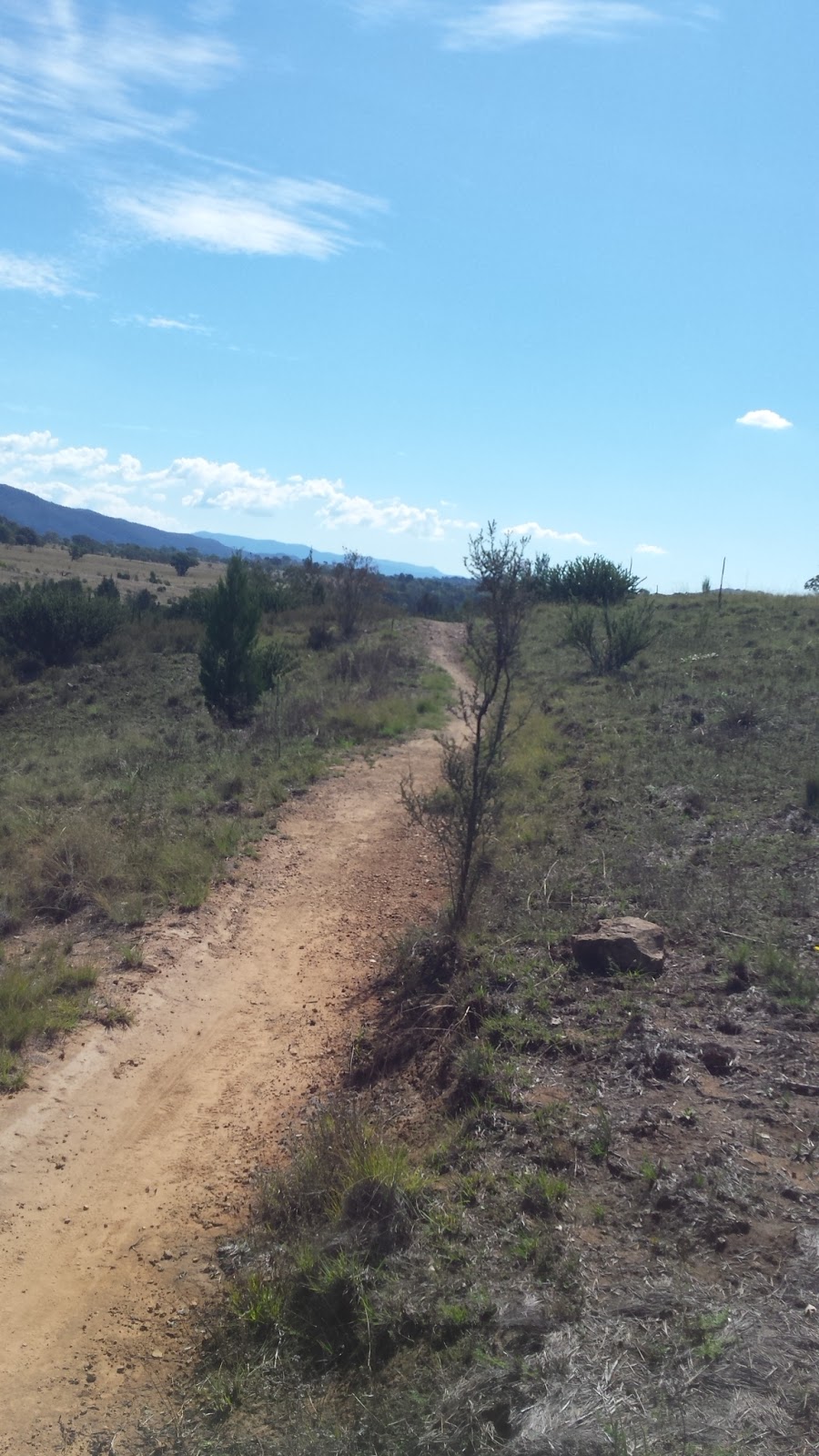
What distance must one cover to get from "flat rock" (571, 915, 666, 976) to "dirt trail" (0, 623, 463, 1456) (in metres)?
1.63

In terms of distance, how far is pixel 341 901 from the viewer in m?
8.83

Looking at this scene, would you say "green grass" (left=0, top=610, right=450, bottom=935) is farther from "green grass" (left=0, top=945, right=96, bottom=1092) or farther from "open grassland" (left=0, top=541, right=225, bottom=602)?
"open grassland" (left=0, top=541, right=225, bottom=602)

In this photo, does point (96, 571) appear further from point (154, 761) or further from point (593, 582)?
point (154, 761)

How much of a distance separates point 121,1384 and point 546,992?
3194 mm

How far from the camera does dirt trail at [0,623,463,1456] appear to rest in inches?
148

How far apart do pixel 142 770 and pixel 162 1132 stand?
8.08 m

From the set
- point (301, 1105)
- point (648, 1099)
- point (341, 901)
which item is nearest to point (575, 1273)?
point (648, 1099)

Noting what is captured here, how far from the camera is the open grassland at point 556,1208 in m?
3.05

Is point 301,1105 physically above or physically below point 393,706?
below

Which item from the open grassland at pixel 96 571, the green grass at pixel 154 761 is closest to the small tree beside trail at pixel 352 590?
the green grass at pixel 154 761

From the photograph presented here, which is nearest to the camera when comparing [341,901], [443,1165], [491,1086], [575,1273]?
[575,1273]

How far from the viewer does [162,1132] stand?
5.36 meters

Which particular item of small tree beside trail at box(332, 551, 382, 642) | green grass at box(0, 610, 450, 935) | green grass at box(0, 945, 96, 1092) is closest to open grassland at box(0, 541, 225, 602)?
small tree beside trail at box(332, 551, 382, 642)

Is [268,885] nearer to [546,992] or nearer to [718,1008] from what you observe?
[546,992]
